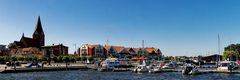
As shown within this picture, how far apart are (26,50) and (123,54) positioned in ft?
173

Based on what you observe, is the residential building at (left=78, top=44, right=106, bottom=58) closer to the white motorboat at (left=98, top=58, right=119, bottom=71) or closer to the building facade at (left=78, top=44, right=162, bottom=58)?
the building facade at (left=78, top=44, right=162, bottom=58)

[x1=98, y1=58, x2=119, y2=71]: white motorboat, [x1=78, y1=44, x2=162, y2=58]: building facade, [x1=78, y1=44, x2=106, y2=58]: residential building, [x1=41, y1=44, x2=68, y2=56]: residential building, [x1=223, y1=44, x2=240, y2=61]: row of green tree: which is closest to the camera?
[x1=98, y1=58, x2=119, y2=71]: white motorboat

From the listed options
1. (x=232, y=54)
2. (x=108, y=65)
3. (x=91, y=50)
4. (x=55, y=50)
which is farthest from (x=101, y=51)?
(x=108, y=65)

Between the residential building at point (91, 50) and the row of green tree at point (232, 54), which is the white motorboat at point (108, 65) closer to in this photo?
the residential building at point (91, 50)

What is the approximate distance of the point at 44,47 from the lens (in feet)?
654

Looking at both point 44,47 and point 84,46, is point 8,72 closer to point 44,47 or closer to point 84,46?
point 84,46

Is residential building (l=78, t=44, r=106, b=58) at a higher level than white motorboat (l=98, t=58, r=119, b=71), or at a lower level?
higher

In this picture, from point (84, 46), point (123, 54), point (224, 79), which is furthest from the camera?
point (123, 54)

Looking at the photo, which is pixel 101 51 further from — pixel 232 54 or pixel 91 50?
pixel 232 54

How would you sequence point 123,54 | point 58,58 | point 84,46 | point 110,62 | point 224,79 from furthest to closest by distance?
point 123,54, point 84,46, point 58,58, point 110,62, point 224,79

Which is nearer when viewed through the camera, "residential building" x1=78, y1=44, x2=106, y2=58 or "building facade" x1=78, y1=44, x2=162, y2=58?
"residential building" x1=78, y1=44, x2=106, y2=58

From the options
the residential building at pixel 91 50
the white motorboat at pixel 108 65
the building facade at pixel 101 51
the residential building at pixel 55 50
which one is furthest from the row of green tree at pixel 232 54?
the residential building at pixel 55 50

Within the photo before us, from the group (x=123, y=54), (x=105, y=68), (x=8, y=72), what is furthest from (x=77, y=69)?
(x=123, y=54)

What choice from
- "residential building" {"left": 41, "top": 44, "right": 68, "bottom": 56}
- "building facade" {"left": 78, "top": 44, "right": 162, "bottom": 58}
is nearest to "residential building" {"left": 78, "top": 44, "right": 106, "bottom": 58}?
"building facade" {"left": 78, "top": 44, "right": 162, "bottom": 58}
